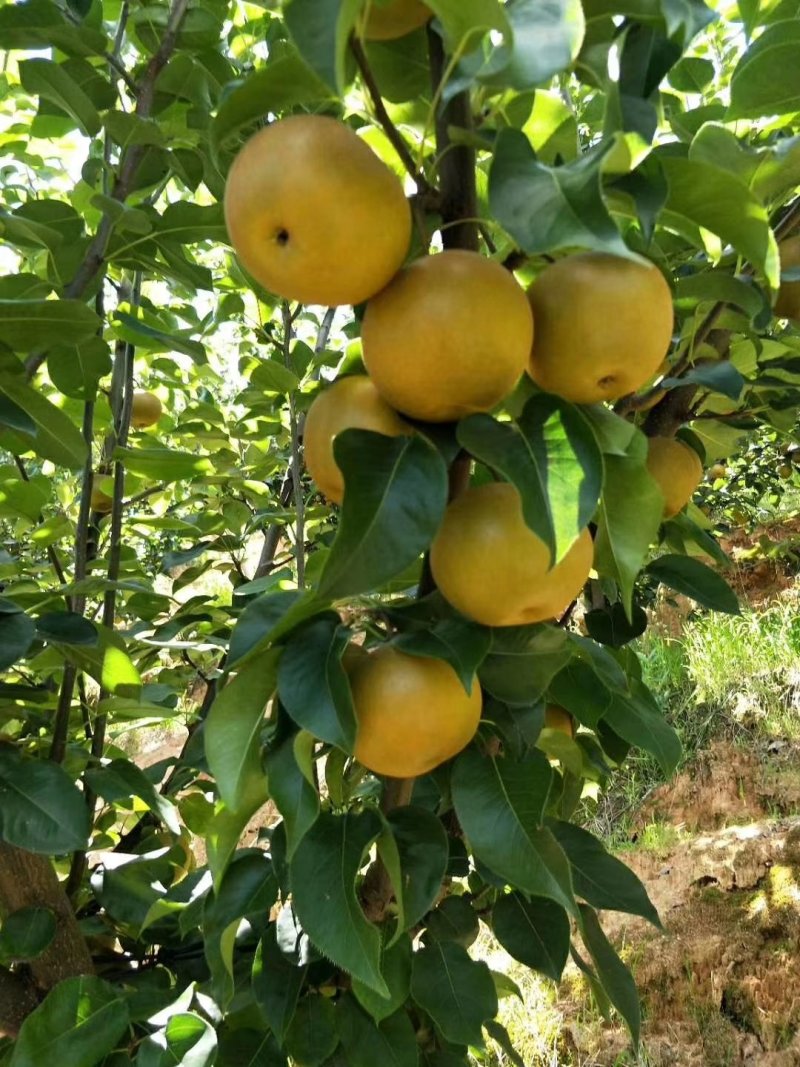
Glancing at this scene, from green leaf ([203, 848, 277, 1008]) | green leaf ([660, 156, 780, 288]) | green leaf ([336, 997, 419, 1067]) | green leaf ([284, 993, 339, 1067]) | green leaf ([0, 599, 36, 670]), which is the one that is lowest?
green leaf ([336, 997, 419, 1067])

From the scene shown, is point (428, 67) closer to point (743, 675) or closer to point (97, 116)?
point (97, 116)

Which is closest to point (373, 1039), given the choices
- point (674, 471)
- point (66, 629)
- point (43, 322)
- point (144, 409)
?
point (66, 629)

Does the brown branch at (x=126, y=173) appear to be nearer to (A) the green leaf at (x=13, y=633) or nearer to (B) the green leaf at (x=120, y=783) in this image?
(A) the green leaf at (x=13, y=633)

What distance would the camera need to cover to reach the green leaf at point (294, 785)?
0.59 metres

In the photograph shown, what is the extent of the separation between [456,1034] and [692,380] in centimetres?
65

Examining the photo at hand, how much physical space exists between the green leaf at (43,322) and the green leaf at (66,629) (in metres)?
0.29

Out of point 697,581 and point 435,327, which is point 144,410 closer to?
point 697,581

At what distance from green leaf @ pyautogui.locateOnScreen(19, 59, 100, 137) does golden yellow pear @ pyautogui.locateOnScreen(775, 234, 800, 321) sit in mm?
788

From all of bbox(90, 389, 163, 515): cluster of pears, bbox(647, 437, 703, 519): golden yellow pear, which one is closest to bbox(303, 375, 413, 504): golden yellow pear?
bbox(647, 437, 703, 519): golden yellow pear

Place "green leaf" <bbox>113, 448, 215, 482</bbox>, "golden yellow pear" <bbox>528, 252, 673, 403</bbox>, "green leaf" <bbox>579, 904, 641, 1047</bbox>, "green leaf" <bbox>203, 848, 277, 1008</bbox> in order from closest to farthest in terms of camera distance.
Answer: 1. "golden yellow pear" <bbox>528, 252, 673, 403</bbox>
2. "green leaf" <bbox>203, 848, 277, 1008</bbox>
3. "green leaf" <bbox>579, 904, 641, 1047</bbox>
4. "green leaf" <bbox>113, 448, 215, 482</bbox>

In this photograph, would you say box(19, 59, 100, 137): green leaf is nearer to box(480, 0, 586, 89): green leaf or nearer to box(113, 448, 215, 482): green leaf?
box(113, 448, 215, 482): green leaf

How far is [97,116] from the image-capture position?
3.44ft

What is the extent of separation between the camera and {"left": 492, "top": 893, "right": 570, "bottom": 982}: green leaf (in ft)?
2.83

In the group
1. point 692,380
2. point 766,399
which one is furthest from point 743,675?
point 692,380
